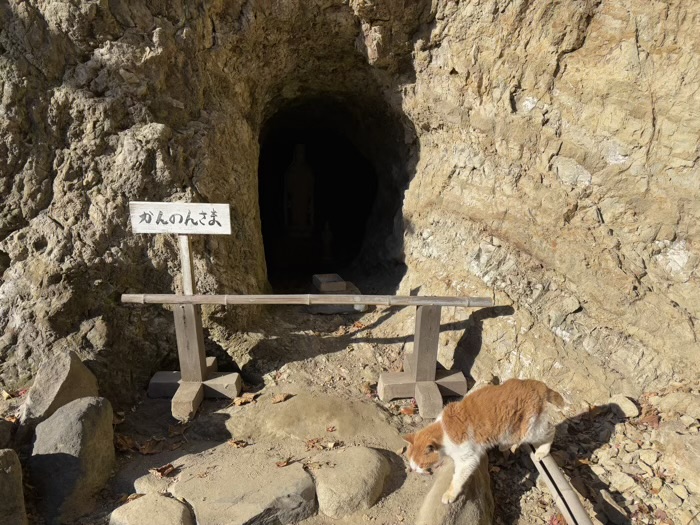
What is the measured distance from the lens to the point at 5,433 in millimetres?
3486

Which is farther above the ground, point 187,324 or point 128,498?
point 187,324

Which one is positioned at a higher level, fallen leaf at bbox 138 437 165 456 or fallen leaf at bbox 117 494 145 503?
fallen leaf at bbox 117 494 145 503

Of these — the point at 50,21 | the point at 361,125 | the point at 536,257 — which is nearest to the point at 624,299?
the point at 536,257

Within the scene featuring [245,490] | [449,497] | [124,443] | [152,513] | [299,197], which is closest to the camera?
[152,513]

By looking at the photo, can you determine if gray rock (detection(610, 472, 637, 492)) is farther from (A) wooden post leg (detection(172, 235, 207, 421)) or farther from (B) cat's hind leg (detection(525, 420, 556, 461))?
(A) wooden post leg (detection(172, 235, 207, 421))

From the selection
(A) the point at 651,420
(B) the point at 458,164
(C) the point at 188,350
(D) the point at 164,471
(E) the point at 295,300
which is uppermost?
(B) the point at 458,164

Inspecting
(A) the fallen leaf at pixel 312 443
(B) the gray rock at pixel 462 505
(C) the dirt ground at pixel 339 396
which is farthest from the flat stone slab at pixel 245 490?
(B) the gray rock at pixel 462 505

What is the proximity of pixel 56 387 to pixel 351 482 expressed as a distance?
107 inches

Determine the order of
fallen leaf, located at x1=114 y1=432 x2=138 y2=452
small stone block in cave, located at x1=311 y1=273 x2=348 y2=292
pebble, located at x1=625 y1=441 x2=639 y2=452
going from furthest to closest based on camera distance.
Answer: small stone block in cave, located at x1=311 y1=273 x2=348 y2=292 → fallen leaf, located at x1=114 y1=432 x2=138 y2=452 → pebble, located at x1=625 y1=441 x2=639 y2=452

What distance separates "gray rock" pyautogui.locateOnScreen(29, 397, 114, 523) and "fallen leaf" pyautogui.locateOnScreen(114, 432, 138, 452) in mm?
357

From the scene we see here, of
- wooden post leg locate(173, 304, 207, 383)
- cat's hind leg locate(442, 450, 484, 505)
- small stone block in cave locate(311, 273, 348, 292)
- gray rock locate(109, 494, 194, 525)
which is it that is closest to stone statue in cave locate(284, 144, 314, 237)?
small stone block in cave locate(311, 273, 348, 292)

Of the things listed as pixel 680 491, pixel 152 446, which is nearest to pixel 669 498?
pixel 680 491

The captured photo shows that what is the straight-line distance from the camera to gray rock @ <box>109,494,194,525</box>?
10.1 feet

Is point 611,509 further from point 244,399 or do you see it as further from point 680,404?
point 244,399
